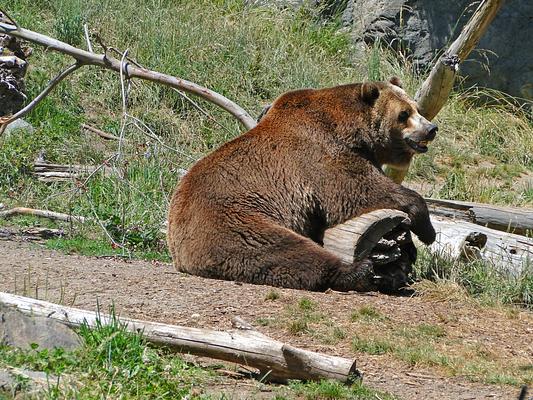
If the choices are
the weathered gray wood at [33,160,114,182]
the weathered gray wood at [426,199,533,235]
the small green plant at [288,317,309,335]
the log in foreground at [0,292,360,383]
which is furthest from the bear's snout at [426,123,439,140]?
the weathered gray wood at [33,160,114,182]

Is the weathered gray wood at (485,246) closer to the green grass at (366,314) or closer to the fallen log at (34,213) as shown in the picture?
the green grass at (366,314)

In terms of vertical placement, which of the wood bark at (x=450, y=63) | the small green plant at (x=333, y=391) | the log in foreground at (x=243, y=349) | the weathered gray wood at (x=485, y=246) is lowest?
the small green plant at (x=333, y=391)

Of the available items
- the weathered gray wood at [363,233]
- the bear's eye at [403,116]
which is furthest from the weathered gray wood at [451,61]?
the weathered gray wood at [363,233]

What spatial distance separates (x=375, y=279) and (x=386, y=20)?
31.2 feet

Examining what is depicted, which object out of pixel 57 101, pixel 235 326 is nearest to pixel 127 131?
pixel 57 101

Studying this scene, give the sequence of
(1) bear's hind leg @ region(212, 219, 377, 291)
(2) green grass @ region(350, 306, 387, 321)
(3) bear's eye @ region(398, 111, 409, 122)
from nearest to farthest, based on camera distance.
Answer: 1. (2) green grass @ region(350, 306, 387, 321)
2. (1) bear's hind leg @ region(212, 219, 377, 291)
3. (3) bear's eye @ region(398, 111, 409, 122)

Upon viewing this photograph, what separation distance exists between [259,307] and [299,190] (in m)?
1.55

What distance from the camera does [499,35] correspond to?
640 inches

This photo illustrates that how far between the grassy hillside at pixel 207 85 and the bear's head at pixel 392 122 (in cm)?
341

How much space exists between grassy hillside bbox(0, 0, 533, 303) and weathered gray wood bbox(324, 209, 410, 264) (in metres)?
3.71

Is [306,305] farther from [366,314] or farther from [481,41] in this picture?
[481,41]

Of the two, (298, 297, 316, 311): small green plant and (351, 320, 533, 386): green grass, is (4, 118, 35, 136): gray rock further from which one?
(351, 320, 533, 386): green grass

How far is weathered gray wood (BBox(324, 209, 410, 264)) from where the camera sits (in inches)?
303

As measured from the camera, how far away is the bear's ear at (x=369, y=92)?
328 inches
